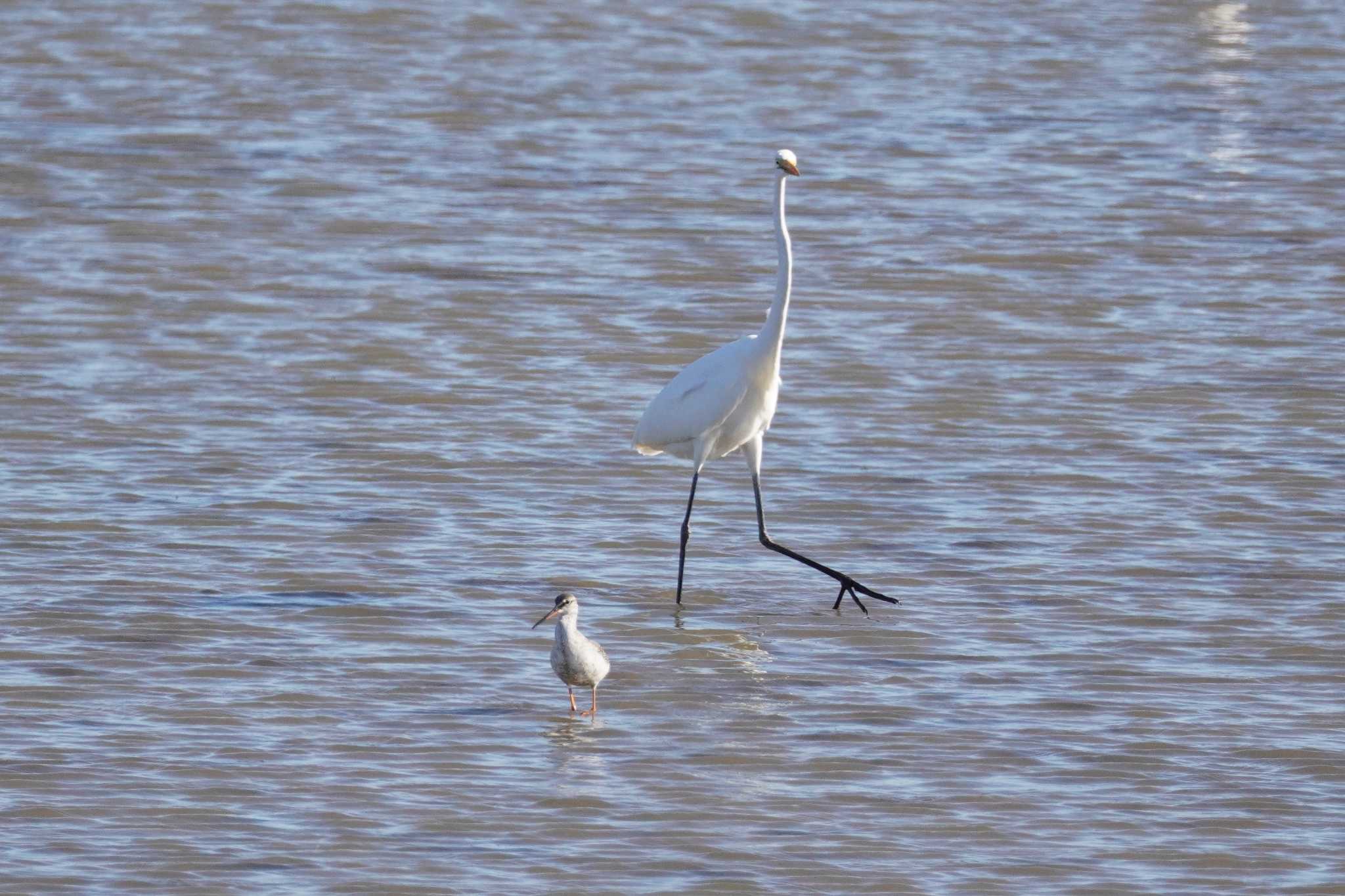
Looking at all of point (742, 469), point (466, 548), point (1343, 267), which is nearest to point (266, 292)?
point (742, 469)

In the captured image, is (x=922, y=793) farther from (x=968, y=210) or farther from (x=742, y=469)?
(x=968, y=210)

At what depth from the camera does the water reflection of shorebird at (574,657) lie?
7.80 meters

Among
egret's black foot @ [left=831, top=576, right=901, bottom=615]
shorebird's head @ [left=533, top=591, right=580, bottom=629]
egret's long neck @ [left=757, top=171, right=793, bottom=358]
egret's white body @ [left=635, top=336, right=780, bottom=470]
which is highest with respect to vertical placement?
egret's long neck @ [left=757, top=171, right=793, bottom=358]

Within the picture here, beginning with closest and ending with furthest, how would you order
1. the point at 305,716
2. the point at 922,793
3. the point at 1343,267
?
the point at 922,793, the point at 305,716, the point at 1343,267

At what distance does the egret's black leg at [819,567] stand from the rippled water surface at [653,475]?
0.09 meters

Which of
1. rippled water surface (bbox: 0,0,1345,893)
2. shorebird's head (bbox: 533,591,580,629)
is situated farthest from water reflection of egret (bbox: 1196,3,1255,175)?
shorebird's head (bbox: 533,591,580,629)

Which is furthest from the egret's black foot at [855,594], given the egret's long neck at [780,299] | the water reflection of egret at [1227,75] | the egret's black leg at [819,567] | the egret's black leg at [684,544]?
the water reflection of egret at [1227,75]

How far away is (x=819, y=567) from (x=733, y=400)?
0.73 m

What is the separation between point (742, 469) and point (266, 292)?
400 cm

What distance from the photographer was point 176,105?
64.2 ft

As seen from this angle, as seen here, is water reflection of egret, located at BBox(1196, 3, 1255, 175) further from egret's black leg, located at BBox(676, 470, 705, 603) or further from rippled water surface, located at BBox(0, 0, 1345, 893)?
egret's black leg, located at BBox(676, 470, 705, 603)

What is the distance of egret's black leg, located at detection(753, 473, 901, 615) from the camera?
30.7 ft

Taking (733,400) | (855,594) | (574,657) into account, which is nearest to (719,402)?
(733,400)

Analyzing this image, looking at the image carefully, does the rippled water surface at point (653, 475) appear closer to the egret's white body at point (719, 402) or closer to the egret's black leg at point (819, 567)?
the egret's black leg at point (819, 567)
